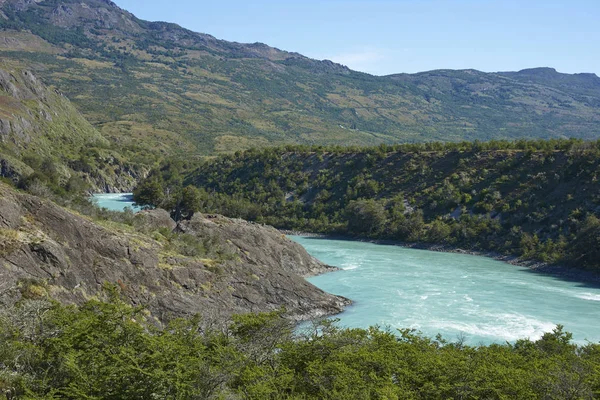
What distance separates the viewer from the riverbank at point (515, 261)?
54.5 m

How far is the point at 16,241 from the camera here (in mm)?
27031

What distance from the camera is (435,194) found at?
80062mm

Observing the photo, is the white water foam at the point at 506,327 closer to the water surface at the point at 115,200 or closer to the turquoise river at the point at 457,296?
the turquoise river at the point at 457,296

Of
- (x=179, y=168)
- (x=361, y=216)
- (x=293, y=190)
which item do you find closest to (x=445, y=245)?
(x=361, y=216)

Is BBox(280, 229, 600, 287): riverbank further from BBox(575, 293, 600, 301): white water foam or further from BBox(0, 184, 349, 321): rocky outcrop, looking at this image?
BBox(0, 184, 349, 321): rocky outcrop

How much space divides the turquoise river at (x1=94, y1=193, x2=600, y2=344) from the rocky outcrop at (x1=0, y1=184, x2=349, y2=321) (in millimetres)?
4396

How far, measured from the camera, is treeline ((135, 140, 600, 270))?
66062 millimetres

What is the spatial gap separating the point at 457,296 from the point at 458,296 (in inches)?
3.2

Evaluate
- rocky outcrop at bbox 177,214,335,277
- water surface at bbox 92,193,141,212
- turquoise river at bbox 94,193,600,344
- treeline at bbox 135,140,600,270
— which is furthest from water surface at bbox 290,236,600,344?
water surface at bbox 92,193,141,212

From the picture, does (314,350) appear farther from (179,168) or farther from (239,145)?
(239,145)

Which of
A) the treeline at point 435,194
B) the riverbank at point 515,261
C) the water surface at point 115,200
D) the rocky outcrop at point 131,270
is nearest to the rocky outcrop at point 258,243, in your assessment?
the rocky outcrop at point 131,270

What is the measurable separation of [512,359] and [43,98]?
128 metres

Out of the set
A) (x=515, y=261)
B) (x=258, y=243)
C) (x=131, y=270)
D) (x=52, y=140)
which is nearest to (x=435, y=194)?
(x=515, y=261)

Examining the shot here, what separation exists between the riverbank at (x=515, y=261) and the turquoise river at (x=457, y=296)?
1582mm
